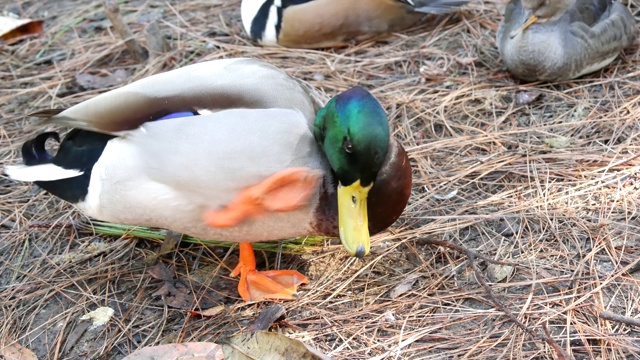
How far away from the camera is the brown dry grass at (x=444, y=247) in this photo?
2.41m

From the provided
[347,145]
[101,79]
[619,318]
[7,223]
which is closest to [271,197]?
[347,145]

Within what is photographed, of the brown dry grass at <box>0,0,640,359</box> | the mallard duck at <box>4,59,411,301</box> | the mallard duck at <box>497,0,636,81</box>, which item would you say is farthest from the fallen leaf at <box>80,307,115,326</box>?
the mallard duck at <box>497,0,636,81</box>

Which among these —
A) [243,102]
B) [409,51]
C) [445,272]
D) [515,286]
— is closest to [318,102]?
[243,102]

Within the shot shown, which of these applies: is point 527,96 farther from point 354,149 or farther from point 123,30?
point 123,30

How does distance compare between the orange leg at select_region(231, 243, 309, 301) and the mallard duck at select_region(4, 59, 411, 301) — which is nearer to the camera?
the mallard duck at select_region(4, 59, 411, 301)

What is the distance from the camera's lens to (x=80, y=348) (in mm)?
2518

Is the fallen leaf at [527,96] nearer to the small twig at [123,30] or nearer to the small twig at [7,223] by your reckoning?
the small twig at [123,30]

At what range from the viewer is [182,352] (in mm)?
2342

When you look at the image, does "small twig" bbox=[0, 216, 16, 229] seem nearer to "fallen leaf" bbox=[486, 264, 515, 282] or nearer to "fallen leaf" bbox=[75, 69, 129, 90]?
"fallen leaf" bbox=[75, 69, 129, 90]

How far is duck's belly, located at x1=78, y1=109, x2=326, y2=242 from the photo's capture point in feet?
7.64

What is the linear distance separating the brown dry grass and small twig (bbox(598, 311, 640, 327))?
39mm

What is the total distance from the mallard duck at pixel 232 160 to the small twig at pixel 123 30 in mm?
1476

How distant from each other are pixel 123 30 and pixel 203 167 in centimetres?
197

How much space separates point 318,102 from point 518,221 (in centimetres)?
89
